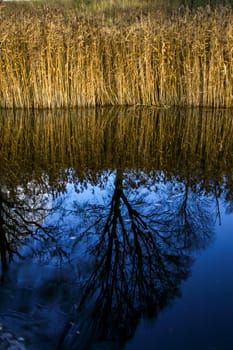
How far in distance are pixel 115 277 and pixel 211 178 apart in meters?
2.56

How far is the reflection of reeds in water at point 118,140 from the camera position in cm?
586

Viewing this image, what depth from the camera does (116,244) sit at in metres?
3.56

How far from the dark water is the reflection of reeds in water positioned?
34 millimetres

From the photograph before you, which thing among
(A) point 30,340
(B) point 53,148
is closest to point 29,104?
(B) point 53,148

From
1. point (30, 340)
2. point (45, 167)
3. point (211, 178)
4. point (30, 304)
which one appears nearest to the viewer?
point (30, 340)

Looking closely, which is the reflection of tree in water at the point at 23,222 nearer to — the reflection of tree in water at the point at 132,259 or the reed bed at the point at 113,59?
the reflection of tree in water at the point at 132,259

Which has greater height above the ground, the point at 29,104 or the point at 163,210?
the point at 29,104

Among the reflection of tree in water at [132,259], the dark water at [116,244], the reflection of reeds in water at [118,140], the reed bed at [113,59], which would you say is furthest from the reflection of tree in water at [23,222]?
the reed bed at [113,59]

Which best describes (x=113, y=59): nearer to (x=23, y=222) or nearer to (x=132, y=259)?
(x=23, y=222)

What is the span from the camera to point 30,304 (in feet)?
8.87

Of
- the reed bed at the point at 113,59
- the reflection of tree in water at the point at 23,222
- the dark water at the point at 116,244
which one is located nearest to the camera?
the dark water at the point at 116,244

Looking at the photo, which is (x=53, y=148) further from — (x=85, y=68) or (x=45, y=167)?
(x=85, y=68)

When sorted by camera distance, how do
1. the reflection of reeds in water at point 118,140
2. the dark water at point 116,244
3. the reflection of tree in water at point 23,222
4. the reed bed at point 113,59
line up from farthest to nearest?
the reed bed at point 113,59
the reflection of reeds in water at point 118,140
the reflection of tree in water at point 23,222
the dark water at point 116,244

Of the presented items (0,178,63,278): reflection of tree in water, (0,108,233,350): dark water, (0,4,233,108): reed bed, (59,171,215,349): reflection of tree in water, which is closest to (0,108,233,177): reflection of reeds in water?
(0,108,233,350): dark water
